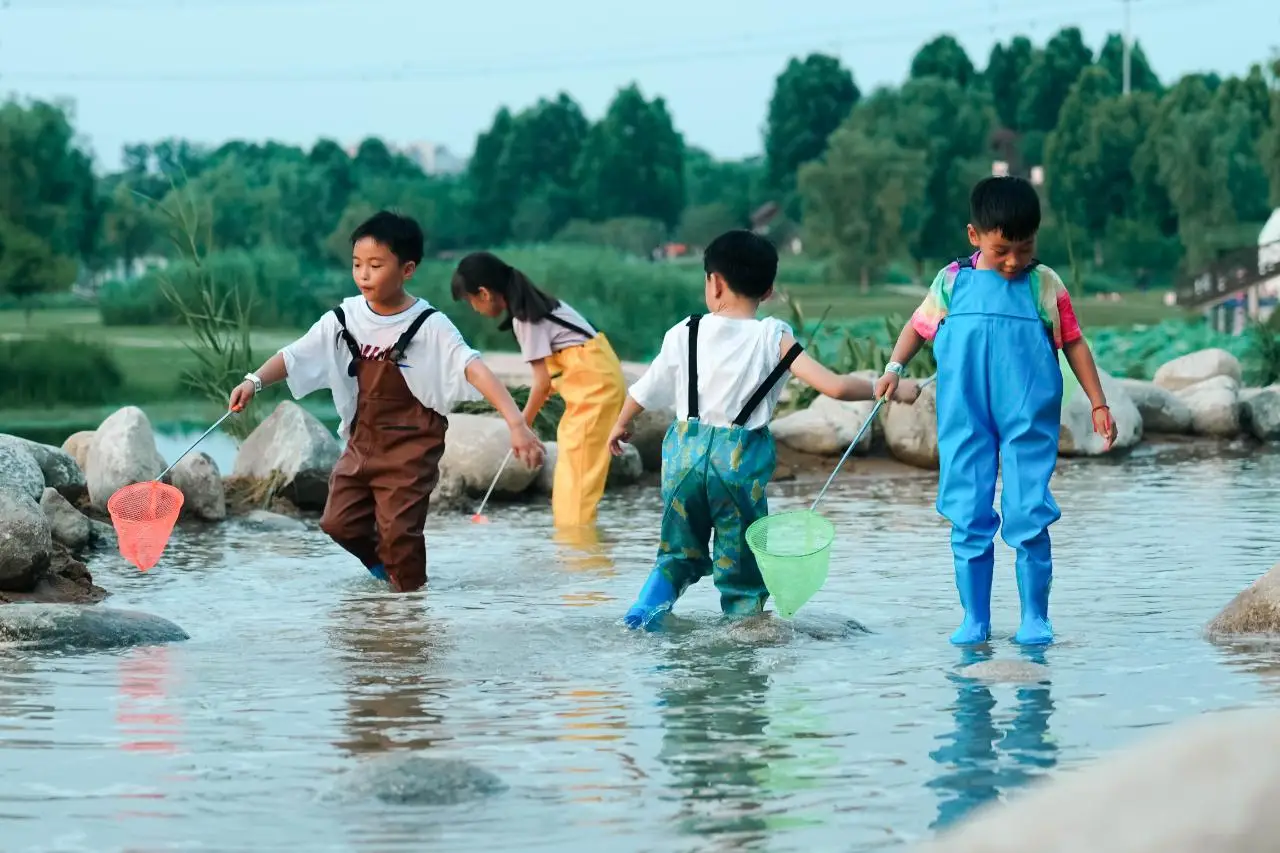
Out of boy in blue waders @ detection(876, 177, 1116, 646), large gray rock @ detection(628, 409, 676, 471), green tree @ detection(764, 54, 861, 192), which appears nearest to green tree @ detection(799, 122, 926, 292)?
green tree @ detection(764, 54, 861, 192)

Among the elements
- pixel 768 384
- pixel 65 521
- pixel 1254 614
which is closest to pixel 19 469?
pixel 65 521

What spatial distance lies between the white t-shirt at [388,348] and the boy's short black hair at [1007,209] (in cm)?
238

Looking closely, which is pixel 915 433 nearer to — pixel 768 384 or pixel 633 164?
pixel 768 384

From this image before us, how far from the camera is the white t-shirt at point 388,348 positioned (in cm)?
865

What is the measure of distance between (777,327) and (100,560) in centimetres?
416

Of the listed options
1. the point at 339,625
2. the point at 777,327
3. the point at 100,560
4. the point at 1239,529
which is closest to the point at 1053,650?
the point at 777,327

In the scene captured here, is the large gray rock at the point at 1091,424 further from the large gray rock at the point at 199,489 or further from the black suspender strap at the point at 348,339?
the black suspender strap at the point at 348,339

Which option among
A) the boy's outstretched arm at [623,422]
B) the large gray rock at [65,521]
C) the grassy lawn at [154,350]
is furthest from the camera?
the grassy lawn at [154,350]

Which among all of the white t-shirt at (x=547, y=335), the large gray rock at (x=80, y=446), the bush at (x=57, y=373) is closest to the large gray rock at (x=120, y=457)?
the large gray rock at (x=80, y=446)

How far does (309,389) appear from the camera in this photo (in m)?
8.80

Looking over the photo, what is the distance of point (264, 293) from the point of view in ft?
114

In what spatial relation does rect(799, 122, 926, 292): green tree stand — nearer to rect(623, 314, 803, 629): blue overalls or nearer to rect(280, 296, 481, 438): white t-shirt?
rect(280, 296, 481, 438): white t-shirt

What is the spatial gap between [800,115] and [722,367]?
259ft

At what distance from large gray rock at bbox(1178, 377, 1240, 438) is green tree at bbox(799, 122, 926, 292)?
4782 cm
